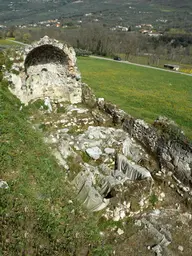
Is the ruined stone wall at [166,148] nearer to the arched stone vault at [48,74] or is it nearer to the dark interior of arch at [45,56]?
the arched stone vault at [48,74]

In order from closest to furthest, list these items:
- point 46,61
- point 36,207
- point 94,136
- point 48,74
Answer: point 36,207
point 94,136
point 46,61
point 48,74

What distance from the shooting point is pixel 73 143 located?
1166cm

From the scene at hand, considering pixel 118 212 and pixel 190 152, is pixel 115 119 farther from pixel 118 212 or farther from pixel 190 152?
pixel 118 212

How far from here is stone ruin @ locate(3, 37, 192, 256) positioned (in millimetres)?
8727

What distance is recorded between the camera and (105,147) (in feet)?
38.3

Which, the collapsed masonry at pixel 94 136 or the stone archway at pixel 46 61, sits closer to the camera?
the collapsed masonry at pixel 94 136

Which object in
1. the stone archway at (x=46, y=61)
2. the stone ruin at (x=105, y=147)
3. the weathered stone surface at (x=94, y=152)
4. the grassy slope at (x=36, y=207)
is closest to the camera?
the grassy slope at (x=36, y=207)

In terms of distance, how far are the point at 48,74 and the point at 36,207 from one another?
38.0 ft

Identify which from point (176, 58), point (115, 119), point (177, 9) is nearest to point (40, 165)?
point (115, 119)

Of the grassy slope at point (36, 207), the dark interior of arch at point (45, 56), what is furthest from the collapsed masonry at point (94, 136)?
the grassy slope at point (36, 207)

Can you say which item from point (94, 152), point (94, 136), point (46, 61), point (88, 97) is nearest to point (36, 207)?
point (94, 152)

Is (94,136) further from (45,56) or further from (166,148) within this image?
(45,56)

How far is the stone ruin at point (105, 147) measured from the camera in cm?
873

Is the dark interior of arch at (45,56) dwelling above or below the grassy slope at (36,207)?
above
